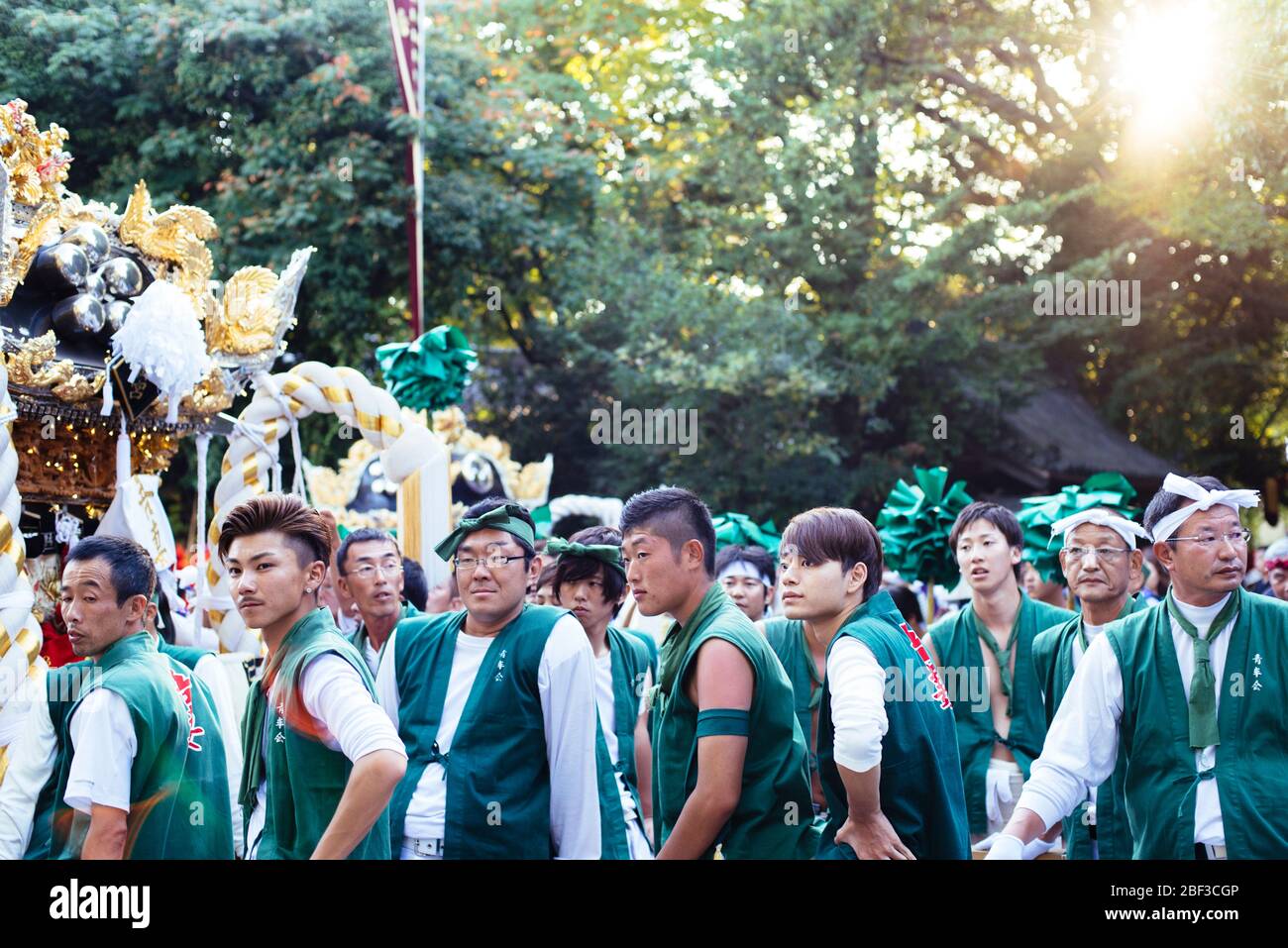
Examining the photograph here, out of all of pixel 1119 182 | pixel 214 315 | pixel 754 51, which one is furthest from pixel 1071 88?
pixel 214 315

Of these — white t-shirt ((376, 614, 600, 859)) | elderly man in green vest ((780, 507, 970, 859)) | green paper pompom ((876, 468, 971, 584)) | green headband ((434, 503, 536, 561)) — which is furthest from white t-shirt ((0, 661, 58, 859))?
green paper pompom ((876, 468, 971, 584))

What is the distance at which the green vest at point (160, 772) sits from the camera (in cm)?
347

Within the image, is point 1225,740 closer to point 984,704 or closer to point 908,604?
point 984,704

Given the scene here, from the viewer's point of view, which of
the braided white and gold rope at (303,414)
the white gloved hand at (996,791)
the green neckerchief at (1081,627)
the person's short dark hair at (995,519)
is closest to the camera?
the green neckerchief at (1081,627)

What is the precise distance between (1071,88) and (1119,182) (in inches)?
84.5

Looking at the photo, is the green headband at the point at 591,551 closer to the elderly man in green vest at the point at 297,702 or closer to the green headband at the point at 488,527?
the green headband at the point at 488,527

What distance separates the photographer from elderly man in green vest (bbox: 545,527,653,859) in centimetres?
498

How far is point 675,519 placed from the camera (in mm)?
3598

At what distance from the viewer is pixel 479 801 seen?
3.78 m

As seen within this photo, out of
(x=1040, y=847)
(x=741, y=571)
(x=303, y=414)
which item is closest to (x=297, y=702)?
(x=1040, y=847)

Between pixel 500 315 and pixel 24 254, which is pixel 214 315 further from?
pixel 500 315

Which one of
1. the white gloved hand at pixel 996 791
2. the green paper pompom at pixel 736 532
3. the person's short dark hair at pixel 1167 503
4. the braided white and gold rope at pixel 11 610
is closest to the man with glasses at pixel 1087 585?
the white gloved hand at pixel 996 791

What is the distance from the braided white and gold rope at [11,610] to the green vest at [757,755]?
6.92 ft

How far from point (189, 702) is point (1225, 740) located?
106 inches
